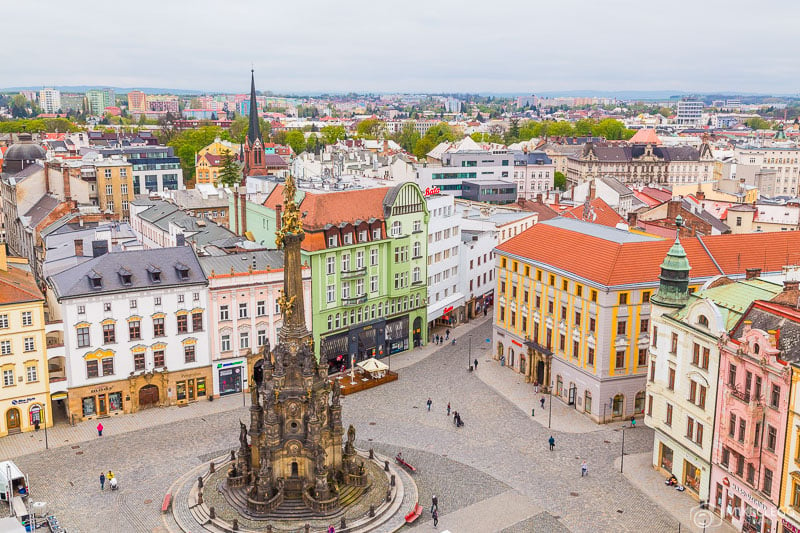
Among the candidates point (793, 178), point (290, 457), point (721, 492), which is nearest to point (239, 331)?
point (290, 457)

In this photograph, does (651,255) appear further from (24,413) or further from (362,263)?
(24,413)

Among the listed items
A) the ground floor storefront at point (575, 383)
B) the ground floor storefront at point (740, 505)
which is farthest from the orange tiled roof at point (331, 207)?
the ground floor storefront at point (740, 505)

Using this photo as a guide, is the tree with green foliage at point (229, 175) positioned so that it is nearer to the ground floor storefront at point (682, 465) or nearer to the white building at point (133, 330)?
the white building at point (133, 330)

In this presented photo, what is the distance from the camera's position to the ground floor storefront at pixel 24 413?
208ft

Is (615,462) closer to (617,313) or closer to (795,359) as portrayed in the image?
(617,313)

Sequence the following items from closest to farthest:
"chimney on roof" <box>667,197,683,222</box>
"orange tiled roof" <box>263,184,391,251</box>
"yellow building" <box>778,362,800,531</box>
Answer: "yellow building" <box>778,362,800,531</box>
"orange tiled roof" <box>263,184,391,251</box>
"chimney on roof" <box>667,197,683,222</box>

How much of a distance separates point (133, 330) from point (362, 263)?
79.6 ft

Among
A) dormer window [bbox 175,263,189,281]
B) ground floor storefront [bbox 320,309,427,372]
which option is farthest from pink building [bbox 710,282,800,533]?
dormer window [bbox 175,263,189,281]

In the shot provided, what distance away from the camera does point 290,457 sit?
49.9 m

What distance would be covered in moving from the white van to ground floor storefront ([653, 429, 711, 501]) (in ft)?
147

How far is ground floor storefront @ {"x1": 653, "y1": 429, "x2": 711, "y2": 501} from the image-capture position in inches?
2062

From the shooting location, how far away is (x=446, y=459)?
195ft

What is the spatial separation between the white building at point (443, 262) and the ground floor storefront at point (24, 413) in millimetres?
42321

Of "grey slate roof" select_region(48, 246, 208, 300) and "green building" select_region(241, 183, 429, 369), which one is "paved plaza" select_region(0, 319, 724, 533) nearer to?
"green building" select_region(241, 183, 429, 369)
